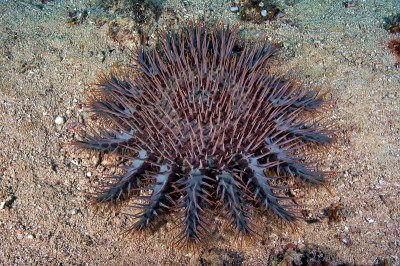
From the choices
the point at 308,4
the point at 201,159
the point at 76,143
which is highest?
the point at 308,4

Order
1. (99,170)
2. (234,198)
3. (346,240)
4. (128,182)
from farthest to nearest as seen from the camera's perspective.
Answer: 1. (99,170)
2. (346,240)
3. (128,182)
4. (234,198)

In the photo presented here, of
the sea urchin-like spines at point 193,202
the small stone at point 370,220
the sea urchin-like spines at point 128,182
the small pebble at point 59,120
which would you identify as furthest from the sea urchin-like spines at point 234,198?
the small pebble at point 59,120

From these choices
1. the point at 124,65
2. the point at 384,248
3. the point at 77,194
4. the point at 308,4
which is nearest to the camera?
the point at 384,248

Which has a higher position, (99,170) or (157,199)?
(157,199)

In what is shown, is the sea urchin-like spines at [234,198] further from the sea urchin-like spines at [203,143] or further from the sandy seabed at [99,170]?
the sandy seabed at [99,170]

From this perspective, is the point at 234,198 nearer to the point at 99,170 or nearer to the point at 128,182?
the point at 128,182

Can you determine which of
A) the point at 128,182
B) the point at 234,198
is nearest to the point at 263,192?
the point at 234,198

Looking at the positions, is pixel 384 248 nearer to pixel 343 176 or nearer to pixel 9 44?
pixel 343 176

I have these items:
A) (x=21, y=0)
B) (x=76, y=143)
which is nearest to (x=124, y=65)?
(x=76, y=143)
